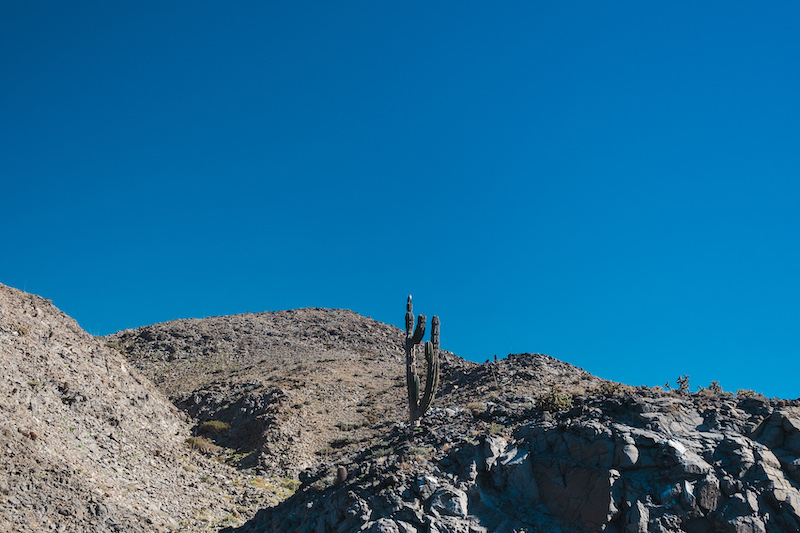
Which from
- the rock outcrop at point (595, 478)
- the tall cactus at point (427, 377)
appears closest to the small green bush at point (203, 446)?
the tall cactus at point (427, 377)

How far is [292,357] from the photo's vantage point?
44.2m

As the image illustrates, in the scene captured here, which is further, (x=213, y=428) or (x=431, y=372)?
(x=213, y=428)

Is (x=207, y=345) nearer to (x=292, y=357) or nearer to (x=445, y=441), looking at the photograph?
(x=292, y=357)

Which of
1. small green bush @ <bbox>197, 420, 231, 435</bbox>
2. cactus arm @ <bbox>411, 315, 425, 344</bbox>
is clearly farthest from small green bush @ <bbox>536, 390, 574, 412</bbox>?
small green bush @ <bbox>197, 420, 231, 435</bbox>

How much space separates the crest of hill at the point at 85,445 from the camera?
63.4 feet

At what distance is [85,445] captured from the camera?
23.3 m

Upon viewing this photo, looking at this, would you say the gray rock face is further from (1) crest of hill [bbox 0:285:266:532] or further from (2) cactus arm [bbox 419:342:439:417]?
(2) cactus arm [bbox 419:342:439:417]

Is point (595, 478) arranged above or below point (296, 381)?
below

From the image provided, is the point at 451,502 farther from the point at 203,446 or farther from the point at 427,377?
the point at 203,446

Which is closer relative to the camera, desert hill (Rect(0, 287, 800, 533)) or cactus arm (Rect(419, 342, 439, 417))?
desert hill (Rect(0, 287, 800, 533))

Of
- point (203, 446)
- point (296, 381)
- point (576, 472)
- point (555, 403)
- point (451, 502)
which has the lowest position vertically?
point (451, 502)

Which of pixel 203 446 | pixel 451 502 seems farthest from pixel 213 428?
pixel 451 502

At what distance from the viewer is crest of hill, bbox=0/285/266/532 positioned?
19.3 metres

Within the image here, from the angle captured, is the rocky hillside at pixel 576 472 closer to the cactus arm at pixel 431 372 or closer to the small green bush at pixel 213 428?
the cactus arm at pixel 431 372
